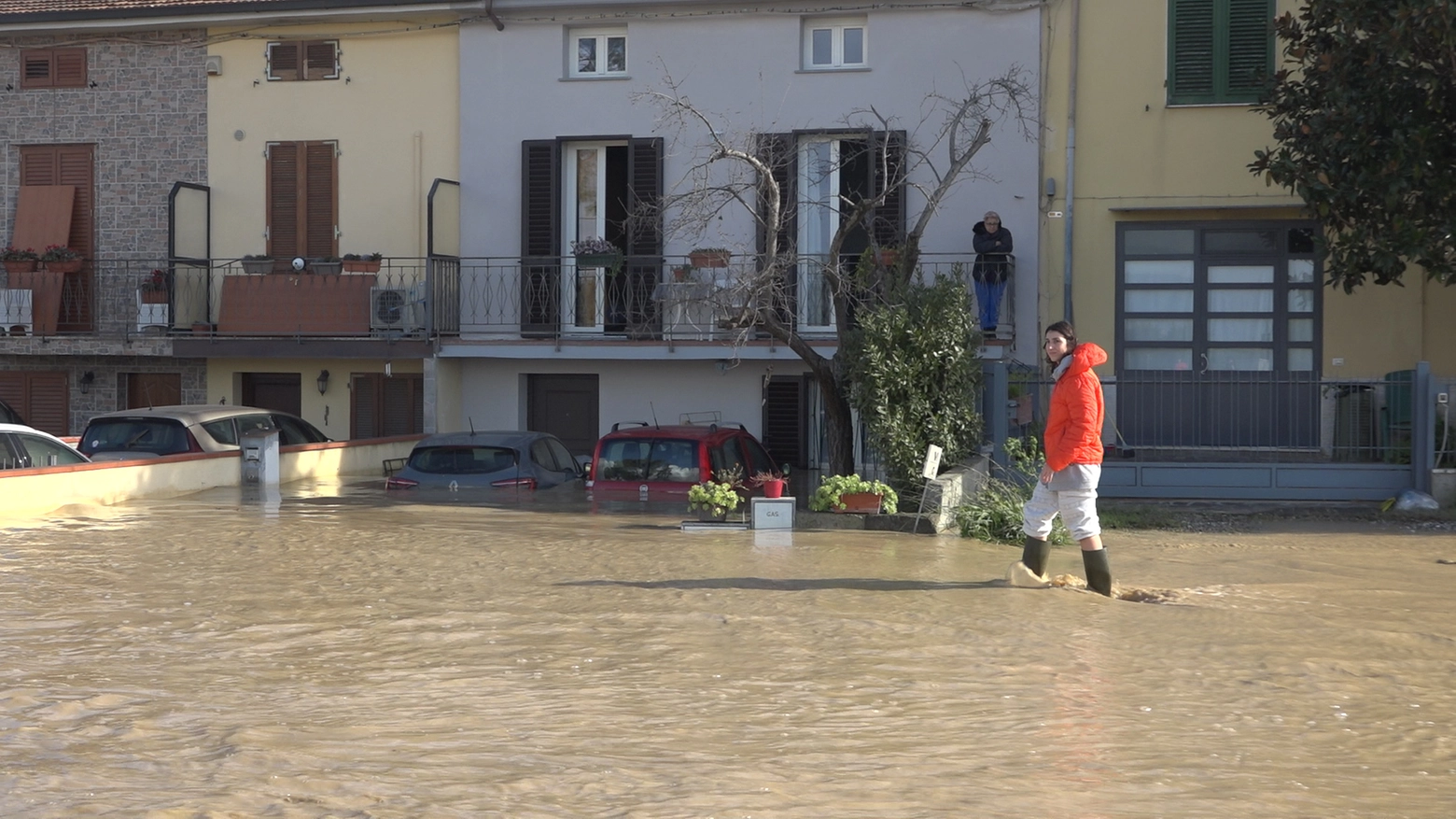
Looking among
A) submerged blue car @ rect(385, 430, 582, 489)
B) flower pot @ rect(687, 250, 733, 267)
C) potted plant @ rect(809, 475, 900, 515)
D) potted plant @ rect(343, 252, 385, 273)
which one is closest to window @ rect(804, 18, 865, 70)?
flower pot @ rect(687, 250, 733, 267)

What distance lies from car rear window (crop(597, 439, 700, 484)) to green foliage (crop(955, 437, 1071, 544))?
2.97m

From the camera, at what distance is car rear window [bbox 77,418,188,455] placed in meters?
16.9

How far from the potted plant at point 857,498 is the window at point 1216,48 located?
797cm

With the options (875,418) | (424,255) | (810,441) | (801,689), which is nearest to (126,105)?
(424,255)

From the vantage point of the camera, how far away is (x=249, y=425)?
1844 cm

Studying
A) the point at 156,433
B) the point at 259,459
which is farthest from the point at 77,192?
the point at 259,459

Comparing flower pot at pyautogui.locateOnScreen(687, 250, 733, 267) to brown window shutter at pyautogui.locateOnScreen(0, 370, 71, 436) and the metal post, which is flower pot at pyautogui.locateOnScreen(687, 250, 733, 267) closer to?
the metal post

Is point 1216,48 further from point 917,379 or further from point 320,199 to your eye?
point 320,199

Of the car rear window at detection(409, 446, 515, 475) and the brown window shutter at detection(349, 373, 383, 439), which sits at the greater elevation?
the brown window shutter at detection(349, 373, 383, 439)

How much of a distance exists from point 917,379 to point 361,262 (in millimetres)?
10086

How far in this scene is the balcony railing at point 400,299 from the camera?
20.4 m

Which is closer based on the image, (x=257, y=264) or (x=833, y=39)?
(x=833, y=39)

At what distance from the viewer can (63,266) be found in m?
22.2

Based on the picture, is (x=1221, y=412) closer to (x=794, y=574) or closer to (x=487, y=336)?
(x=794, y=574)
